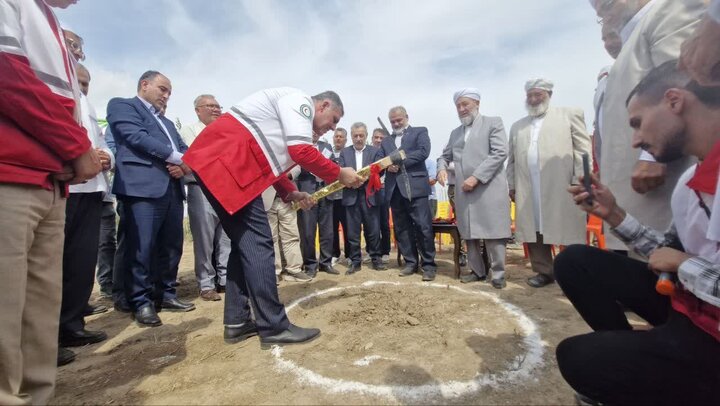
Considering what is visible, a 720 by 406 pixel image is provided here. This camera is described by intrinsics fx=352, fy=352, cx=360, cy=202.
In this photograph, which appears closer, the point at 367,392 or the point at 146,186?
the point at 367,392

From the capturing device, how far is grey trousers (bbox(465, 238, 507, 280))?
438 centimetres

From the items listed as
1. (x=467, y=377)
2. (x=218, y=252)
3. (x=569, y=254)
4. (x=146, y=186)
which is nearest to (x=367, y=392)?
(x=467, y=377)

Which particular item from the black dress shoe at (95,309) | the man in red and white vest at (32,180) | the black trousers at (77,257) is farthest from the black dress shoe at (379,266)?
the man in red and white vest at (32,180)

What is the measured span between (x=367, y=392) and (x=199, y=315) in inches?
96.0

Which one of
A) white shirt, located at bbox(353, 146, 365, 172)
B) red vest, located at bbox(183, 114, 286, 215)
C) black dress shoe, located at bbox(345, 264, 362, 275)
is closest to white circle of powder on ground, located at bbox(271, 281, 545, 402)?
red vest, located at bbox(183, 114, 286, 215)

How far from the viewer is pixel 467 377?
2.18m

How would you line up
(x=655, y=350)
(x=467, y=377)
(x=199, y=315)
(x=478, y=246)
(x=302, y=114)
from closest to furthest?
1. (x=655, y=350)
2. (x=467, y=377)
3. (x=302, y=114)
4. (x=199, y=315)
5. (x=478, y=246)

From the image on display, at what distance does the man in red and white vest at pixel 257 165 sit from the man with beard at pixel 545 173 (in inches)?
112

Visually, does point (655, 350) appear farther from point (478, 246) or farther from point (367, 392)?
point (478, 246)

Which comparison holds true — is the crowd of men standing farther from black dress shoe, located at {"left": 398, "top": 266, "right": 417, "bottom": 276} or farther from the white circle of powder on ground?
the white circle of powder on ground

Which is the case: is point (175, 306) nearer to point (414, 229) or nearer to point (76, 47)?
point (76, 47)

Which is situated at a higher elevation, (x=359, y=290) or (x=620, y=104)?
(x=620, y=104)

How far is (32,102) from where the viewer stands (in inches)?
64.4

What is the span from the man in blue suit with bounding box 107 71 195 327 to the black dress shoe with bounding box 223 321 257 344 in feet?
3.37
